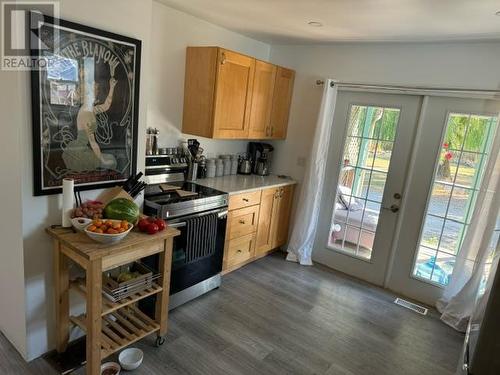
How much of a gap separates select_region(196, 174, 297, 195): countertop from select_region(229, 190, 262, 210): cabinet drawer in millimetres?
49

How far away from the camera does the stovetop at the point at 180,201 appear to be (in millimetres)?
2513

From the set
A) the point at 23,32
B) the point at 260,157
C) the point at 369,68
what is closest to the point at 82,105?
the point at 23,32

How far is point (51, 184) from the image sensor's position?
1981mm

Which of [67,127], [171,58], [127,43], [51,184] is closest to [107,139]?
[67,127]

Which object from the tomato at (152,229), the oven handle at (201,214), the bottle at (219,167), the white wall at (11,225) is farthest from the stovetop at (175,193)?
the white wall at (11,225)

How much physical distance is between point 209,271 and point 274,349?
0.87 meters

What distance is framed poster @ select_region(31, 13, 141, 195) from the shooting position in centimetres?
183

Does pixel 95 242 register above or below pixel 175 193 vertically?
below

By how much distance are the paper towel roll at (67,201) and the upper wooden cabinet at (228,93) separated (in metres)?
1.46

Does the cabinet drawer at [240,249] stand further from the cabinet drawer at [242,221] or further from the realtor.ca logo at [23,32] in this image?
the realtor.ca logo at [23,32]

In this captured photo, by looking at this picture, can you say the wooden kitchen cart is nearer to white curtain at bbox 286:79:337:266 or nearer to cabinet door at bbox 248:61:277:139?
cabinet door at bbox 248:61:277:139

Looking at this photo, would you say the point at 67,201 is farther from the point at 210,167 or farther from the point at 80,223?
the point at 210,167

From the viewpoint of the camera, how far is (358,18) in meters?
2.56

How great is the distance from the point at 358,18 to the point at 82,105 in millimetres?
2042
